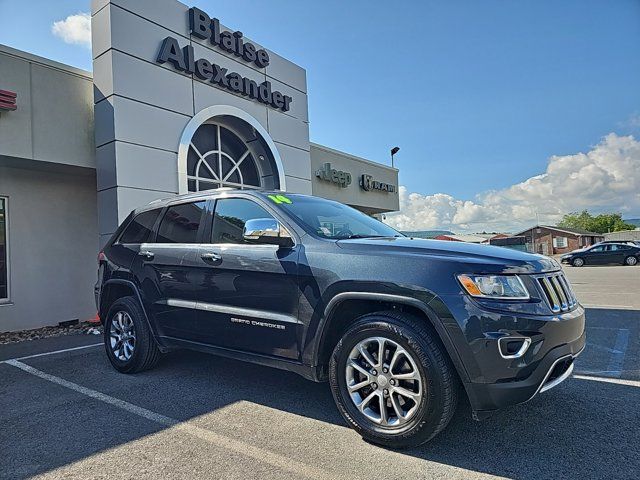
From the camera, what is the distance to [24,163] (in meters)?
8.05

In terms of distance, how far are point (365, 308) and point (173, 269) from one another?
6.81 ft

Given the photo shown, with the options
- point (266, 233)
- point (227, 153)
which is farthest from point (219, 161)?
point (266, 233)


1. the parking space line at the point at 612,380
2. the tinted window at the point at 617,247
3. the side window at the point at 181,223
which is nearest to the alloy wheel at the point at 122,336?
the side window at the point at 181,223

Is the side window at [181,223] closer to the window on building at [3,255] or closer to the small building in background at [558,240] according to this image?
the window on building at [3,255]

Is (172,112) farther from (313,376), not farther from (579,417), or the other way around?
(579,417)

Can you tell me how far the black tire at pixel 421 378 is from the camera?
2750mm

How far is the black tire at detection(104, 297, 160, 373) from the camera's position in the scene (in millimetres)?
4629

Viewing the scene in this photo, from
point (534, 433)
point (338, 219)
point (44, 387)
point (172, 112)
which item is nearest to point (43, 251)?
point (172, 112)

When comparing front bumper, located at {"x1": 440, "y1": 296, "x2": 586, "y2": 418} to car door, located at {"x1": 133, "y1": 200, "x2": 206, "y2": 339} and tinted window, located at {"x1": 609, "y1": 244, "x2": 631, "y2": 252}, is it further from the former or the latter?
tinted window, located at {"x1": 609, "y1": 244, "x2": 631, "y2": 252}

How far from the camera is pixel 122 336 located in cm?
491

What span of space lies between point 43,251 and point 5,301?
1163 mm

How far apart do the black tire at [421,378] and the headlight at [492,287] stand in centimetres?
39

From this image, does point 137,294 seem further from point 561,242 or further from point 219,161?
point 561,242

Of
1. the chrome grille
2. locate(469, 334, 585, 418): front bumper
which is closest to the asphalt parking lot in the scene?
locate(469, 334, 585, 418): front bumper
